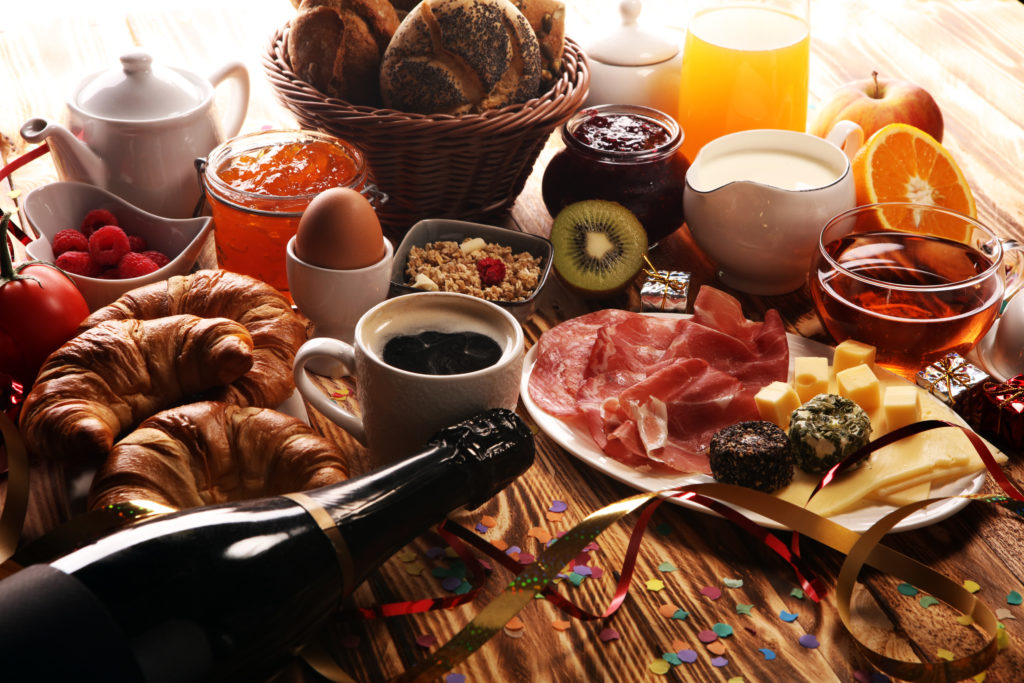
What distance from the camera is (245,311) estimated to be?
41.7 inches

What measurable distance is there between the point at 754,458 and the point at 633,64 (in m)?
0.84

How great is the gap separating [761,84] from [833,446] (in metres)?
0.73

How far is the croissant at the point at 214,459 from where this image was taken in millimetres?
828

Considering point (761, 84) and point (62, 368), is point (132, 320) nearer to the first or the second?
point (62, 368)

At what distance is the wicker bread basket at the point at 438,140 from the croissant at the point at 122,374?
15.4 inches

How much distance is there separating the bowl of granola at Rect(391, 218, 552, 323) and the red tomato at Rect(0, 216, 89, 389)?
375 millimetres

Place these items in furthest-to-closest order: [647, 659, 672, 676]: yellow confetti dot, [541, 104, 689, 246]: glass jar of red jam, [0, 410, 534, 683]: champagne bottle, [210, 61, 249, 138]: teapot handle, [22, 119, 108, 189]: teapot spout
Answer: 1. [210, 61, 249, 138]: teapot handle
2. [541, 104, 689, 246]: glass jar of red jam
3. [22, 119, 108, 189]: teapot spout
4. [647, 659, 672, 676]: yellow confetti dot
5. [0, 410, 534, 683]: champagne bottle

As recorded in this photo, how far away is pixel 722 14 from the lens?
5.22 ft

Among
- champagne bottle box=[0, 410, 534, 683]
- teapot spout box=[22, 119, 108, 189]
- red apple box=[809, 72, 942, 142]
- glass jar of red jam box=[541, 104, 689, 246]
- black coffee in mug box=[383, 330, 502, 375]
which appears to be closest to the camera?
champagne bottle box=[0, 410, 534, 683]

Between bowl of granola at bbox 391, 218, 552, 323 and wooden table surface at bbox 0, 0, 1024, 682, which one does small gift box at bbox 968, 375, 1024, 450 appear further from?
bowl of granola at bbox 391, 218, 552, 323

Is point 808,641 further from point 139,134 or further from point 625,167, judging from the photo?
point 139,134

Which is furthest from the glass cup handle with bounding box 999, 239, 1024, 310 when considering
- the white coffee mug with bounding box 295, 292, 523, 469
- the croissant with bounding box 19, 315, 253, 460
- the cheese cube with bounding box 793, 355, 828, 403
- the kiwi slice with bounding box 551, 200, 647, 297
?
the croissant with bounding box 19, 315, 253, 460

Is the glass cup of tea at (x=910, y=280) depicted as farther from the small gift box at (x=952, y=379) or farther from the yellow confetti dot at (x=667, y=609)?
the yellow confetti dot at (x=667, y=609)

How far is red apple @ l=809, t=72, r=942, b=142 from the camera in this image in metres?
1.55
